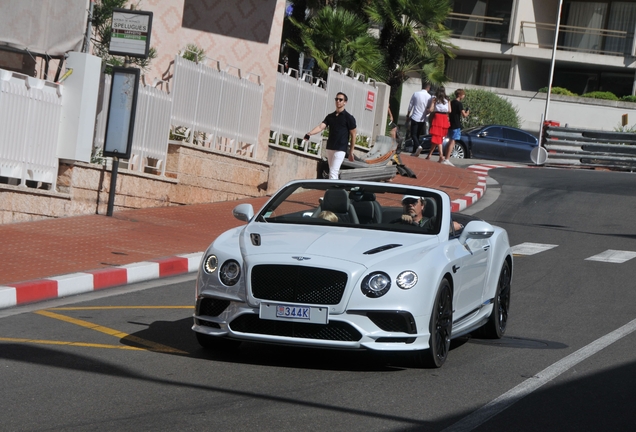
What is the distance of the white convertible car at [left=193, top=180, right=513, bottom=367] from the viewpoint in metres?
7.28

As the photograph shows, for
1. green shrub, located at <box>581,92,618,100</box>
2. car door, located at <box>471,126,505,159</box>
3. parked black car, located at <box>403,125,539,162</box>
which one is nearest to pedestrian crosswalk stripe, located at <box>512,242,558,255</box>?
parked black car, located at <box>403,125,539,162</box>

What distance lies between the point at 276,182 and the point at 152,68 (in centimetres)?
317

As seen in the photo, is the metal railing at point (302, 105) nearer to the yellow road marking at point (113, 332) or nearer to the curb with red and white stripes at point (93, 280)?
the curb with red and white stripes at point (93, 280)

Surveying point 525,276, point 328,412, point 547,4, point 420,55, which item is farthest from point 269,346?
point 547,4

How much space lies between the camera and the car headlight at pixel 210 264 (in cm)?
765

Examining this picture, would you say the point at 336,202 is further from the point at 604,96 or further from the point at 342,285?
the point at 604,96

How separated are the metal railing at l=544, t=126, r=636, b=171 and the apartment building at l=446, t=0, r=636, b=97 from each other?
1845 cm

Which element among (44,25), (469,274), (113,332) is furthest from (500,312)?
(44,25)

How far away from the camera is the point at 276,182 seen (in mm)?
20656

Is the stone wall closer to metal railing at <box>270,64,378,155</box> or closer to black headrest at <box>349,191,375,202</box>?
metal railing at <box>270,64,378,155</box>

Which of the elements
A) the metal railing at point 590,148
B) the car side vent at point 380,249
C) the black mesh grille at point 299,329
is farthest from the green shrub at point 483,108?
the black mesh grille at point 299,329

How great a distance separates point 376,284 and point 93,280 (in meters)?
4.58

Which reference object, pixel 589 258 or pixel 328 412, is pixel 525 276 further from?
pixel 328 412

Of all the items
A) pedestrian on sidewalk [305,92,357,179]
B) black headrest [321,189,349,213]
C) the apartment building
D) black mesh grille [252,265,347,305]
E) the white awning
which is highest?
the apartment building
